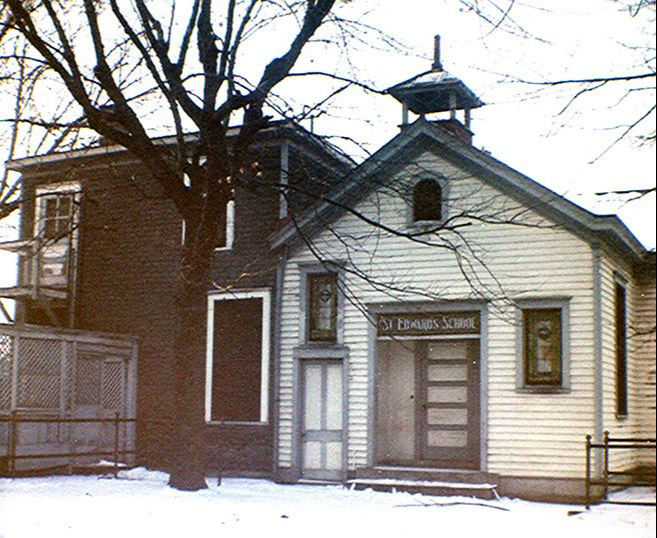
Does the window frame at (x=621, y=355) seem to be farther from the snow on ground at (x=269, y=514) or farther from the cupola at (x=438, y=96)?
the cupola at (x=438, y=96)

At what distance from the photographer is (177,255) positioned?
22.9 meters

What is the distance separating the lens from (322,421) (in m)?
20.1

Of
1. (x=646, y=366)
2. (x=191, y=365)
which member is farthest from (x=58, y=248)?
(x=646, y=366)

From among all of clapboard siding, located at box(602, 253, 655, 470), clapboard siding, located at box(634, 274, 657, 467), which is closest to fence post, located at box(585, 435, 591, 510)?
clapboard siding, located at box(602, 253, 655, 470)

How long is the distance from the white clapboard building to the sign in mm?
29

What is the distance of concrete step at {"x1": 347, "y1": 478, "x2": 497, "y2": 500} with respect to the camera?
1792cm

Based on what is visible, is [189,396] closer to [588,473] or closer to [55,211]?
[588,473]

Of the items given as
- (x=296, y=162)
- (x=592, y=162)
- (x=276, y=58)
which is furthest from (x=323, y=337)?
(x=592, y=162)

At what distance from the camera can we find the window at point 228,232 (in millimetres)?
22000

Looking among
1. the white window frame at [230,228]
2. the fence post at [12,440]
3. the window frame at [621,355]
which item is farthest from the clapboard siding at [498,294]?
the fence post at [12,440]

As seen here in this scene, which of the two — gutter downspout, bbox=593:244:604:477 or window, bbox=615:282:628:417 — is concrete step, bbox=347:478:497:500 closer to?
gutter downspout, bbox=593:244:604:477

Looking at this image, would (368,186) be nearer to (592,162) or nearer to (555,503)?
(555,503)

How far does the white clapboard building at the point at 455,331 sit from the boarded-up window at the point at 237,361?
1.02 metres

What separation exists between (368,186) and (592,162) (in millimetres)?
9878
